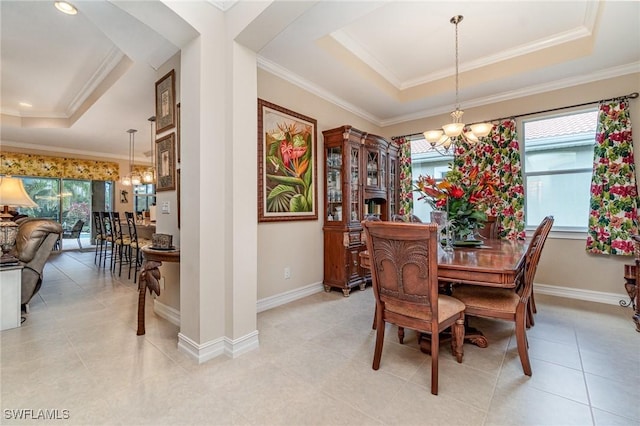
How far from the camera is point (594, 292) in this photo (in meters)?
3.34

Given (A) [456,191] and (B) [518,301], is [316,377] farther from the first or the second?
(A) [456,191]

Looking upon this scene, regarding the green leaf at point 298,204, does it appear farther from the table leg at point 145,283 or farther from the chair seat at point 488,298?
the chair seat at point 488,298

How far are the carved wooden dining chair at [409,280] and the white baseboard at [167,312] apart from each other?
1899mm

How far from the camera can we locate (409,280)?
5.56 feet

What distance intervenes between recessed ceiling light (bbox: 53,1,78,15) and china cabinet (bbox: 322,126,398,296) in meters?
2.73

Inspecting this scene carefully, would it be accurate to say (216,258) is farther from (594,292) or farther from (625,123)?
(625,123)

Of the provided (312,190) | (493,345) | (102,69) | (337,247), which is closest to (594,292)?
(493,345)

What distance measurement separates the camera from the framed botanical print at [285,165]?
307cm

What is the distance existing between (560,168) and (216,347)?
14.8ft

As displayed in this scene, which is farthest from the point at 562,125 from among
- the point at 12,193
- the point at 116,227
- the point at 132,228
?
the point at 116,227

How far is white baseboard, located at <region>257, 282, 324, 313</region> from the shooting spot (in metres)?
3.07

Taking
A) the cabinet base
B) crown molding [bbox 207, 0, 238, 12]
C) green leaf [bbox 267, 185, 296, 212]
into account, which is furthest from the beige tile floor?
crown molding [bbox 207, 0, 238, 12]

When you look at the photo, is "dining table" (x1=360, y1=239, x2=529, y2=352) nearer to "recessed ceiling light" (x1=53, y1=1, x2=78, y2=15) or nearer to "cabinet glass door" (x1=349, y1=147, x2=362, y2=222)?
"cabinet glass door" (x1=349, y1=147, x2=362, y2=222)

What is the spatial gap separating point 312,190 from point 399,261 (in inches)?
83.7
